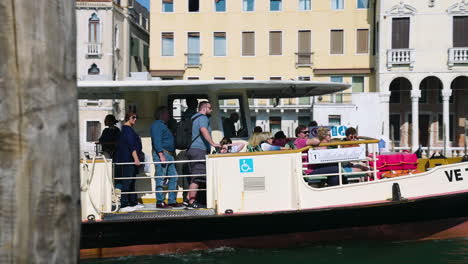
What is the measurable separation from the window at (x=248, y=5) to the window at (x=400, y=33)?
7.83m

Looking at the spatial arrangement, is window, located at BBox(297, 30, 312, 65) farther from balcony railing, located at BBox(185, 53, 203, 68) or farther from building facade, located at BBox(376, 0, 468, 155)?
balcony railing, located at BBox(185, 53, 203, 68)

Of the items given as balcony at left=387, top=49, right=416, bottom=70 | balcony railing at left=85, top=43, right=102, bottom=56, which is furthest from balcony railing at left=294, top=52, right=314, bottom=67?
balcony railing at left=85, top=43, right=102, bottom=56

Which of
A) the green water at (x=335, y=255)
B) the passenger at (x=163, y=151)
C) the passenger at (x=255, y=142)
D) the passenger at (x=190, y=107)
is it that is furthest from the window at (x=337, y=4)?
the passenger at (x=163, y=151)

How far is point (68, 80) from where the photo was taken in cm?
201

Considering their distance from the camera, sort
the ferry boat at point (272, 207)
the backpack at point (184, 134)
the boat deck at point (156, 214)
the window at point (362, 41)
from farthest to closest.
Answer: the window at point (362, 41)
the backpack at point (184, 134)
the ferry boat at point (272, 207)
the boat deck at point (156, 214)

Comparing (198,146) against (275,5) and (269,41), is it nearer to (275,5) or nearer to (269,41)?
(269,41)

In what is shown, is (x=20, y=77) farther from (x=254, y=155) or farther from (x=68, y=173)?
(x=254, y=155)

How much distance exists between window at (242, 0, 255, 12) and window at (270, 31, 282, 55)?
68.8 inches

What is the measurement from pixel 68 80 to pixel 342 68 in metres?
34.7

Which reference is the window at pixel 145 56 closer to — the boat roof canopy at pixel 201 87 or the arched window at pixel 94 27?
the arched window at pixel 94 27

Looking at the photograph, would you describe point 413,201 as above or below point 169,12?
below

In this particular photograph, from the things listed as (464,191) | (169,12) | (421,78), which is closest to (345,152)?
(464,191)

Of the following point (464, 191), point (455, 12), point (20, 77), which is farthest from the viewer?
point (455, 12)

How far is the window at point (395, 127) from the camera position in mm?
36188
